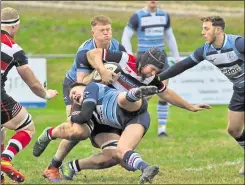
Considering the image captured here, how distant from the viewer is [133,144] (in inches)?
344

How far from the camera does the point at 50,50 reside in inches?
1310

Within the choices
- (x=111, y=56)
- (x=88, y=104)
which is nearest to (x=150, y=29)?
(x=111, y=56)

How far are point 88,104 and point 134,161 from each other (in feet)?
2.87

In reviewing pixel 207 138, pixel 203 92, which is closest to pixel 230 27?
pixel 203 92

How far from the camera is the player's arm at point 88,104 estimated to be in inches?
349

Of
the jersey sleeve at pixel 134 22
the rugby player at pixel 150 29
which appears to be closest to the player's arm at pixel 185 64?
the rugby player at pixel 150 29

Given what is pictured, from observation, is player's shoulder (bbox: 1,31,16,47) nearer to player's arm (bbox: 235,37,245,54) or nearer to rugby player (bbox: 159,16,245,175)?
rugby player (bbox: 159,16,245,175)

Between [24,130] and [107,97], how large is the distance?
3.77 ft

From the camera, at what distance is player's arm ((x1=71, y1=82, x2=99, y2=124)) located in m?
Answer: 8.87

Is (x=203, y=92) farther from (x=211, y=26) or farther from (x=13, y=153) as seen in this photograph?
(x=13, y=153)

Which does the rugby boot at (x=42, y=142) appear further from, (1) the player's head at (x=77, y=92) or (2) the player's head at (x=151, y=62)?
(2) the player's head at (x=151, y=62)

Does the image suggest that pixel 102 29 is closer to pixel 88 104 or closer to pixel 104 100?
pixel 104 100

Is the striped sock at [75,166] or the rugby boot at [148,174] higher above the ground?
the rugby boot at [148,174]

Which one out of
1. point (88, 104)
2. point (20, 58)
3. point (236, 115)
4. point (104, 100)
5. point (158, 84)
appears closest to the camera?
point (88, 104)
